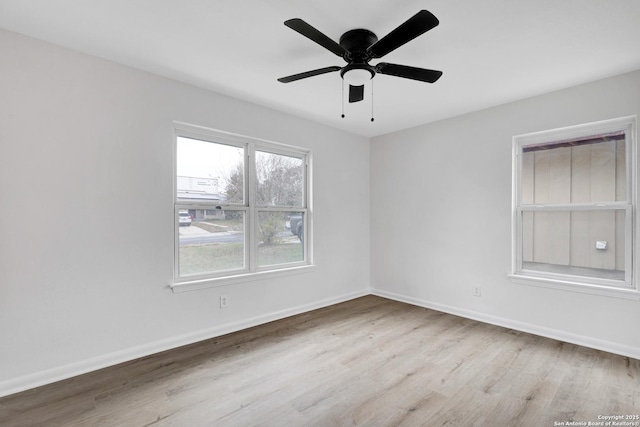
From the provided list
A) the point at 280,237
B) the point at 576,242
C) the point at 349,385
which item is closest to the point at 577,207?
the point at 576,242

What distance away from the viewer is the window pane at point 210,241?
3.00 m

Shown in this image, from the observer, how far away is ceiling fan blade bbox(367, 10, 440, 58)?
156 cm

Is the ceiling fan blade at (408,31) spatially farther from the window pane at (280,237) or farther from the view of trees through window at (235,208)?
the window pane at (280,237)

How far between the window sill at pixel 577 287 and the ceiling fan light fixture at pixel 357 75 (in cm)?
275

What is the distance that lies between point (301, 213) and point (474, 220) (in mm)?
2197

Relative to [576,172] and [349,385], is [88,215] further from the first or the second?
[576,172]

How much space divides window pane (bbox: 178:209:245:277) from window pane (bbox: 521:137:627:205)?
331cm

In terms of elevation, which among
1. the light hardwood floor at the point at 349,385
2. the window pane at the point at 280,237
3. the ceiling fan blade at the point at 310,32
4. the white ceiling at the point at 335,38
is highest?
the white ceiling at the point at 335,38

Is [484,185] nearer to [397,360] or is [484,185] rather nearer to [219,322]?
[397,360]

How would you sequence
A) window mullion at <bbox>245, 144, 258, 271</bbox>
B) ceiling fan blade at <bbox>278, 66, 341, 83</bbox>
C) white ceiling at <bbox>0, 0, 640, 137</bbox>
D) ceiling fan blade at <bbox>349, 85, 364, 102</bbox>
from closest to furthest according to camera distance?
white ceiling at <bbox>0, 0, 640, 137</bbox>
ceiling fan blade at <bbox>278, 66, 341, 83</bbox>
ceiling fan blade at <bbox>349, 85, 364, 102</bbox>
window mullion at <bbox>245, 144, 258, 271</bbox>

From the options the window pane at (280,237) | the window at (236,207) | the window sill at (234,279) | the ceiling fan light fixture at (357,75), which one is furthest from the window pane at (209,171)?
the ceiling fan light fixture at (357,75)

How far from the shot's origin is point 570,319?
117 inches

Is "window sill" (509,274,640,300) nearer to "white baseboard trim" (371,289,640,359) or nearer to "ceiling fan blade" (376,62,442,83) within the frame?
"white baseboard trim" (371,289,640,359)

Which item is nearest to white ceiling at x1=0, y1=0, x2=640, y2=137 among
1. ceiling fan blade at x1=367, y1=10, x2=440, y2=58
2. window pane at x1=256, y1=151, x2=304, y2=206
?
ceiling fan blade at x1=367, y1=10, x2=440, y2=58
